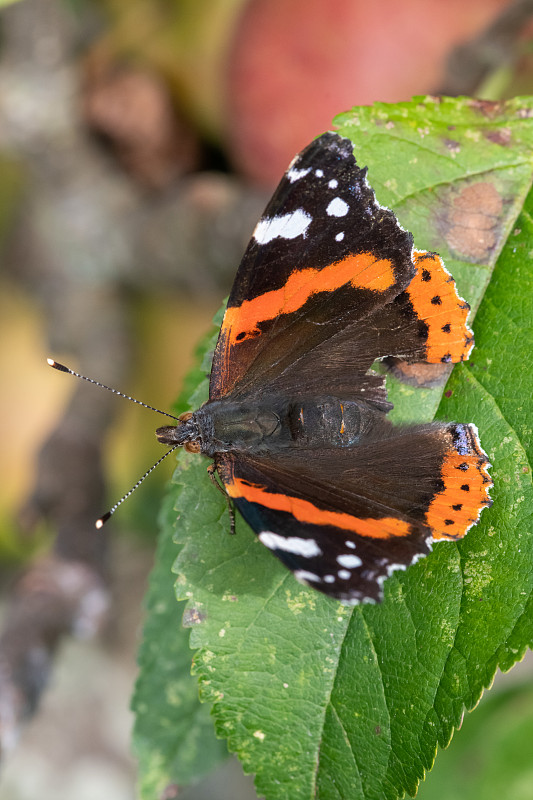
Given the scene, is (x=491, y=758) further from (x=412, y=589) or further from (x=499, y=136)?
(x=499, y=136)

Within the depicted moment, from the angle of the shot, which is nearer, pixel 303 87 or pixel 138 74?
pixel 303 87

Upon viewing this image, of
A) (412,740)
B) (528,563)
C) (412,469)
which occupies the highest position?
(412,469)

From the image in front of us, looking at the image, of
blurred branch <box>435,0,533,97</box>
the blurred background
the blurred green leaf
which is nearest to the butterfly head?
the blurred background

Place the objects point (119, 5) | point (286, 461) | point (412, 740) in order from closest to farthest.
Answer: point (412, 740) < point (286, 461) < point (119, 5)

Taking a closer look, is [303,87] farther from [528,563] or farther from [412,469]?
[528,563]

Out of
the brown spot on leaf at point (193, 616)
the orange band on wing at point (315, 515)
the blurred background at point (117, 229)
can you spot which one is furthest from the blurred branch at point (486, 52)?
the brown spot on leaf at point (193, 616)

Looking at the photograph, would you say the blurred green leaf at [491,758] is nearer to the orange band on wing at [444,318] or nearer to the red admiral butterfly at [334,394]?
the red admiral butterfly at [334,394]

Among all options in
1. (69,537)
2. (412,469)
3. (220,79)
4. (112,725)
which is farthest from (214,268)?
(112,725)
